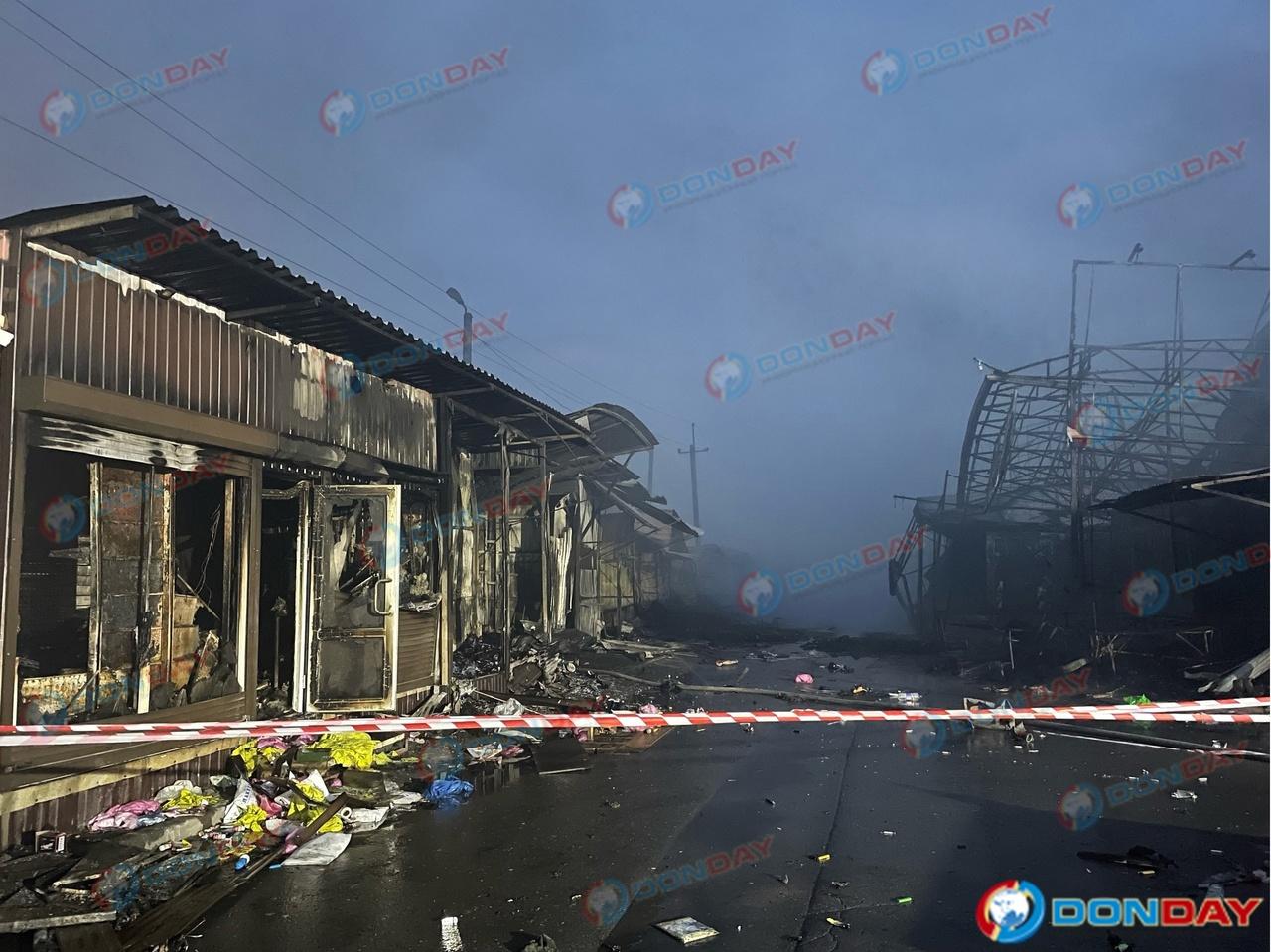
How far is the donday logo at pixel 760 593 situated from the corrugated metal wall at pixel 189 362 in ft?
101

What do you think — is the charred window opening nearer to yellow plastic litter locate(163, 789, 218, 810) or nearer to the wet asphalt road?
yellow plastic litter locate(163, 789, 218, 810)

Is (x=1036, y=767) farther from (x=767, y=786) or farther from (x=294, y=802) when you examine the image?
(x=294, y=802)

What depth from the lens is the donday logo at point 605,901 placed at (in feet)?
15.4

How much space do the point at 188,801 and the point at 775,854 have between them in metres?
4.65

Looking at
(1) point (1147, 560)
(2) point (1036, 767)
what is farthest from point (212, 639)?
(1) point (1147, 560)

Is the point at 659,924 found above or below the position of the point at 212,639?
below

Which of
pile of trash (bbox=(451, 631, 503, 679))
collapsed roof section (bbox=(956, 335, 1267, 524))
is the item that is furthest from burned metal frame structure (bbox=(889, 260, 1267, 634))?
pile of trash (bbox=(451, 631, 503, 679))

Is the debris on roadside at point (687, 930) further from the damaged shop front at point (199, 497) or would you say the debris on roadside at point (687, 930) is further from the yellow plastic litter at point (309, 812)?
the damaged shop front at point (199, 497)

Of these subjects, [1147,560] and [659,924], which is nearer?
[659,924]

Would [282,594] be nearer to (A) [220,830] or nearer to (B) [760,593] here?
(A) [220,830]

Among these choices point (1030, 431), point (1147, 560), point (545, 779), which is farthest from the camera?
point (1030, 431)

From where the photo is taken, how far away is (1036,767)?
823cm

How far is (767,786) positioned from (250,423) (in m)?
6.10

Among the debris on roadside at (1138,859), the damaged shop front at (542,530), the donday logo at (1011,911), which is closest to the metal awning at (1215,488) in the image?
the debris on roadside at (1138,859)
